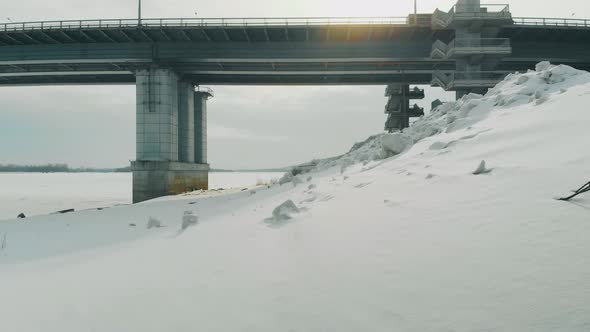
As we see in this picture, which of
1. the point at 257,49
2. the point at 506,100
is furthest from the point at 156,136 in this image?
the point at 506,100

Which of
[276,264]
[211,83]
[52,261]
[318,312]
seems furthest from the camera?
[211,83]

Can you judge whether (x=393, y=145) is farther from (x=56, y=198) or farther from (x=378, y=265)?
(x=56, y=198)

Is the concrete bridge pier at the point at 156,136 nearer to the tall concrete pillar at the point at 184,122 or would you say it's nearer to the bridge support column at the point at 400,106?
the tall concrete pillar at the point at 184,122

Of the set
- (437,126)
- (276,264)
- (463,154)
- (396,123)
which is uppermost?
(396,123)

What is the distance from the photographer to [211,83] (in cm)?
3581

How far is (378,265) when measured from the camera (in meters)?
3.34

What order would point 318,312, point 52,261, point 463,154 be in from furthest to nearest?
point 463,154 → point 52,261 → point 318,312

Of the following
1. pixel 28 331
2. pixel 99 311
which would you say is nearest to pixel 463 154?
pixel 99 311

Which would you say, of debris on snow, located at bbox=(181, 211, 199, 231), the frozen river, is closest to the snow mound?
debris on snow, located at bbox=(181, 211, 199, 231)

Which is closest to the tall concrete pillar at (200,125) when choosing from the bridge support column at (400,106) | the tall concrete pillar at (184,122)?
the tall concrete pillar at (184,122)

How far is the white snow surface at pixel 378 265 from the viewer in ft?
8.36

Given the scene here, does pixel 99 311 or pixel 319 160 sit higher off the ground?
pixel 319 160

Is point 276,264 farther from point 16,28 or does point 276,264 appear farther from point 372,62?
point 16,28

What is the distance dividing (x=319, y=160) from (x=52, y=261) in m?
16.0
